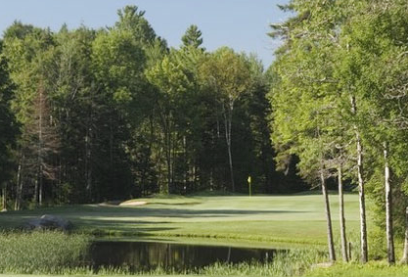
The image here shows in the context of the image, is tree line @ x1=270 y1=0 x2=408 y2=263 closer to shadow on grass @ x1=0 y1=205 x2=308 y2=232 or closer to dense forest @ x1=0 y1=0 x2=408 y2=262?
dense forest @ x1=0 y1=0 x2=408 y2=262

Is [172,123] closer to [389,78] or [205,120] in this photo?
[205,120]

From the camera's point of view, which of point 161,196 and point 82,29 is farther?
point 82,29

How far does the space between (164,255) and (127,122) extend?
43.2 m

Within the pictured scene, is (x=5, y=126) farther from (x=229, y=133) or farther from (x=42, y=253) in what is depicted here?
(x=229, y=133)

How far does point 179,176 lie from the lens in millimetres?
77062

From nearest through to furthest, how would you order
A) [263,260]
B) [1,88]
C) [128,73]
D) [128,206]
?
1. [263,260]
2. [1,88]
3. [128,206]
4. [128,73]

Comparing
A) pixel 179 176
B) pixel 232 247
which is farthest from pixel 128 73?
pixel 232 247

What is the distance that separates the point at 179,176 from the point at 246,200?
861 inches

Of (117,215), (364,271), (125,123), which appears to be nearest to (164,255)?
(364,271)

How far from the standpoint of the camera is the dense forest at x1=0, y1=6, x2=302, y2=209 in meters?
61.7

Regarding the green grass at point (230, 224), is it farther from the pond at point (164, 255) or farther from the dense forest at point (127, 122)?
the dense forest at point (127, 122)

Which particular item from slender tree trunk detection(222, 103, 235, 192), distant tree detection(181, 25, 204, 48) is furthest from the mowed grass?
distant tree detection(181, 25, 204, 48)

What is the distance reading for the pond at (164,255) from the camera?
1038 inches

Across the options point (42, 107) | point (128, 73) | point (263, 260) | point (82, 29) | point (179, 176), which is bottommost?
point (263, 260)
